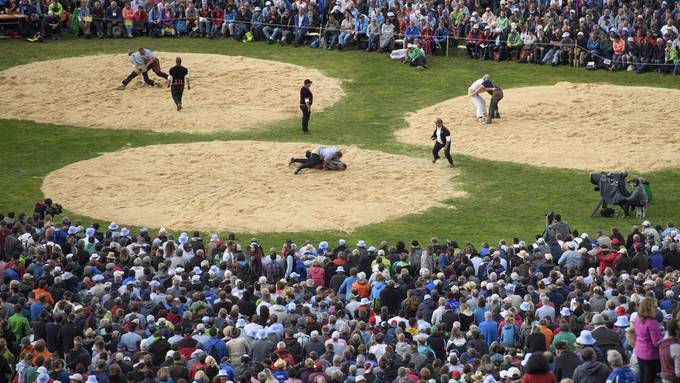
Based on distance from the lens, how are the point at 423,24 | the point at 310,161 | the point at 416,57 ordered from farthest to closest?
the point at 423,24 < the point at 416,57 < the point at 310,161

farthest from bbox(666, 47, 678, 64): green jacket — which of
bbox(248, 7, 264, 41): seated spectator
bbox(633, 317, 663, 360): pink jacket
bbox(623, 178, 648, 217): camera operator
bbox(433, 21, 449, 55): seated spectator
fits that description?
bbox(633, 317, 663, 360): pink jacket

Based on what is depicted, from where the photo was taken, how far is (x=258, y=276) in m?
24.8

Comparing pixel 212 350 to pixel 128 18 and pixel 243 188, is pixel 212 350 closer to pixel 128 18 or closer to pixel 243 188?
pixel 243 188

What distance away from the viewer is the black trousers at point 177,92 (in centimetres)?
3862

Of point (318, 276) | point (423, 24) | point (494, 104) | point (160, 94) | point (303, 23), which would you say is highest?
point (423, 24)

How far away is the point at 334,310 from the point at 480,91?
1781cm

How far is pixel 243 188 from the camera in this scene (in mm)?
32188

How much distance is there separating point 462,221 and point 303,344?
11.6 metres

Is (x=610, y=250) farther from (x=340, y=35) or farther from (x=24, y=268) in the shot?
(x=340, y=35)

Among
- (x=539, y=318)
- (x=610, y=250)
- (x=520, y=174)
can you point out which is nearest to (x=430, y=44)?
(x=520, y=174)

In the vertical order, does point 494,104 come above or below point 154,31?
below

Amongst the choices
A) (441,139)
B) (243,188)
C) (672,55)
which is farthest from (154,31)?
(672,55)

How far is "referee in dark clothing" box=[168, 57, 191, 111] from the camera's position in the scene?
125 ft

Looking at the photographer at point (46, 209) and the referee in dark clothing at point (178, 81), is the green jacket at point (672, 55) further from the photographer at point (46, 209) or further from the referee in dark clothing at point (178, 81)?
the photographer at point (46, 209)
